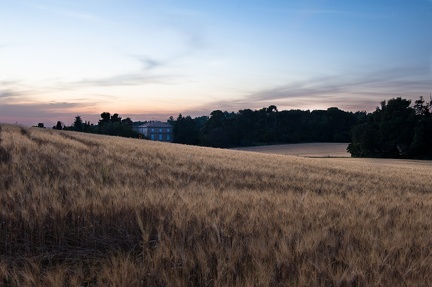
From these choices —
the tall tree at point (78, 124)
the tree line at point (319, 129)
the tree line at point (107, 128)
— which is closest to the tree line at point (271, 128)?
the tree line at point (319, 129)

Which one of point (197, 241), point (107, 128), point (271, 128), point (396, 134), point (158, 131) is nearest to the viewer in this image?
point (197, 241)

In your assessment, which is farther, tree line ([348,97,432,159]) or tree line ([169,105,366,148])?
tree line ([169,105,366,148])

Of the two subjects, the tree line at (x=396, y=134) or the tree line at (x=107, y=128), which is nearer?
the tree line at (x=396, y=134)

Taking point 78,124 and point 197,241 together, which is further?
point 78,124

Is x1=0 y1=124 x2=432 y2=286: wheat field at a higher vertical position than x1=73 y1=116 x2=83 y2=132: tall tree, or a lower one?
lower

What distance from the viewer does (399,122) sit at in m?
65.3

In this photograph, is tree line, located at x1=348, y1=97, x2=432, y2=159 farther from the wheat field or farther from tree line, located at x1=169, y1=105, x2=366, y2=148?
the wheat field

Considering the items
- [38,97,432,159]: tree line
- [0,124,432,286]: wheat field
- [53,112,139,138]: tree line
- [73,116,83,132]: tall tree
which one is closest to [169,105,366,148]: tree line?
[38,97,432,159]: tree line

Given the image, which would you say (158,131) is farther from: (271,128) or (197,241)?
(197,241)

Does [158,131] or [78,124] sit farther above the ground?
[78,124]

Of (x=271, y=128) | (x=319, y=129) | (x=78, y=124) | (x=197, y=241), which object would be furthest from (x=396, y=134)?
(x=78, y=124)

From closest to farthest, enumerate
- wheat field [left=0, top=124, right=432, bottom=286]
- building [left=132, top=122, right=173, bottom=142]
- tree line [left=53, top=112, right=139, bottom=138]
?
1. wheat field [left=0, top=124, right=432, bottom=286]
2. tree line [left=53, top=112, right=139, bottom=138]
3. building [left=132, top=122, right=173, bottom=142]

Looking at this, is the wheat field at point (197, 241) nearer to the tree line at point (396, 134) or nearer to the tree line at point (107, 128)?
the tree line at point (396, 134)

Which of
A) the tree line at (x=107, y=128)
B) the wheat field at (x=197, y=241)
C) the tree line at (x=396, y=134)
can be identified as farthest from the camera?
the tree line at (x=107, y=128)
